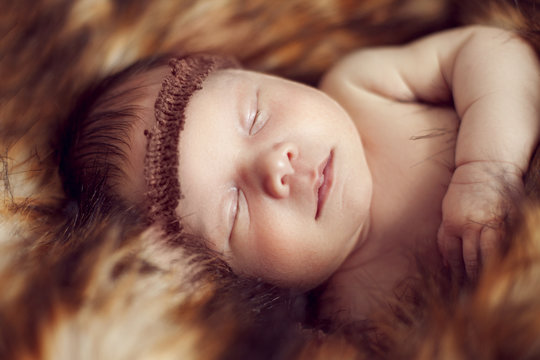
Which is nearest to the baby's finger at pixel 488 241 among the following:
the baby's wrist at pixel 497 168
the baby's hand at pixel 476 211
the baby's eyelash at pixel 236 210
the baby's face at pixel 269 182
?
the baby's hand at pixel 476 211

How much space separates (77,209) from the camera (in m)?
0.86

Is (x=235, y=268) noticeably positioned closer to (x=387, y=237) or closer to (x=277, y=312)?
(x=277, y=312)

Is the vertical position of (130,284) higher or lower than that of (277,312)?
higher

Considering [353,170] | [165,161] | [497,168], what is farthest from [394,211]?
[165,161]

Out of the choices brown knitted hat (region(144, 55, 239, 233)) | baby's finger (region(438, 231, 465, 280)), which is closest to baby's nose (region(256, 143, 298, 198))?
brown knitted hat (region(144, 55, 239, 233))

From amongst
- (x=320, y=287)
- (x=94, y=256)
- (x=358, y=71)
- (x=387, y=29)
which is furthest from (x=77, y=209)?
(x=387, y=29)

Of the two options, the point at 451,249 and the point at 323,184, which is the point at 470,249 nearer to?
the point at 451,249

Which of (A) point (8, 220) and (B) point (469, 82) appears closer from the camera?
(A) point (8, 220)

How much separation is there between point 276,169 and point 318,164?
9cm

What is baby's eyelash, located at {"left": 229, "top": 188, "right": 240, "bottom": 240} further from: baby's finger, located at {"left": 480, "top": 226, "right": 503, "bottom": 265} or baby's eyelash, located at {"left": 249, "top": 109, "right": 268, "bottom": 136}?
baby's finger, located at {"left": 480, "top": 226, "right": 503, "bottom": 265}

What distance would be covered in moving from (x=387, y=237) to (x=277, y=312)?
37cm

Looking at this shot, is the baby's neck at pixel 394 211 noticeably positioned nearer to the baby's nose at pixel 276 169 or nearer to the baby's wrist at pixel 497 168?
the baby's wrist at pixel 497 168

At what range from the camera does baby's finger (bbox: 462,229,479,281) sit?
75 centimetres

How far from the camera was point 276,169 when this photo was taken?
88cm
